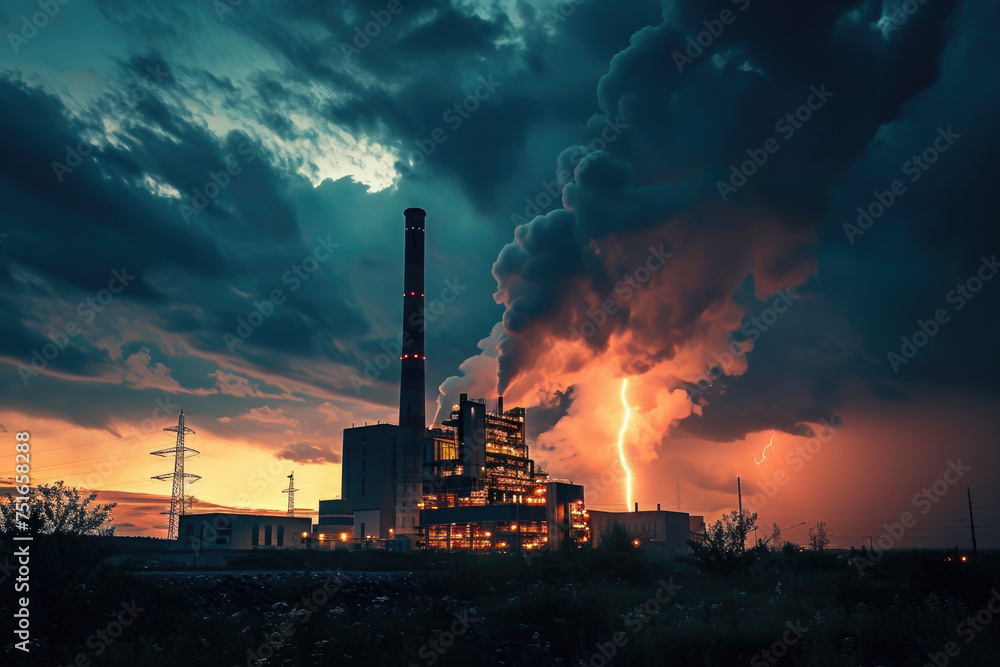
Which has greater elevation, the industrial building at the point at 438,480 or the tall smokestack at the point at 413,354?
the tall smokestack at the point at 413,354

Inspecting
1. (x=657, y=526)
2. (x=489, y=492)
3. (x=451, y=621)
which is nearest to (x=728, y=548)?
(x=451, y=621)

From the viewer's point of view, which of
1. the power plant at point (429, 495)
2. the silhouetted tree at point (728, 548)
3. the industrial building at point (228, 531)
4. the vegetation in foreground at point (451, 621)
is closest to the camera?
the vegetation in foreground at point (451, 621)

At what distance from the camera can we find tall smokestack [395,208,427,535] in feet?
367

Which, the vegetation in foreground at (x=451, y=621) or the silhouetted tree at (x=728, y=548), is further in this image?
the silhouetted tree at (x=728, y=548)

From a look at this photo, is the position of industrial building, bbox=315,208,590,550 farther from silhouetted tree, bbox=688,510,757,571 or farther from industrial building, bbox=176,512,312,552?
silhouetted tree, bbox=688,510,757,571

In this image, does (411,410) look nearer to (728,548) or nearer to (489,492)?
(489,492)

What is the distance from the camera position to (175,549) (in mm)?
88688

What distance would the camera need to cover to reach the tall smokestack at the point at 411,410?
111812 mm

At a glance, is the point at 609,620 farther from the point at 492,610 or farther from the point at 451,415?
the point at 451,415

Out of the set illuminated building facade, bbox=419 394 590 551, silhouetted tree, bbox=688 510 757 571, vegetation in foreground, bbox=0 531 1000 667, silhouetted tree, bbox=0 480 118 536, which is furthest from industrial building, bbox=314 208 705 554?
silhouetted tree, bbox=0 480 118 536

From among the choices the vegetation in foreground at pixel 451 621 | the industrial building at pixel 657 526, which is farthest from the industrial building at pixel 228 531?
the vegetation in foreground at pixel 451 621

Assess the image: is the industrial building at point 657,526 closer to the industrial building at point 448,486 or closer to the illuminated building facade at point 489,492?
the industrial building at point 448,486

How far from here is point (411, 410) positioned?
112938 millimetres

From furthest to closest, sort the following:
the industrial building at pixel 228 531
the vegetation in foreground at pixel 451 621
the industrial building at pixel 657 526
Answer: the industrial building at pixel 657 526, the industrial building at pixel 228 531, the vegetation in foreground at pixel 451 621
